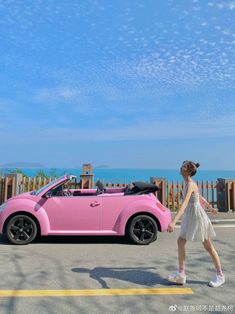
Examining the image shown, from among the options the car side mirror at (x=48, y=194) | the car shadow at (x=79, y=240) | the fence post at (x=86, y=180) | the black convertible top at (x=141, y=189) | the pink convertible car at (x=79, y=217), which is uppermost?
the fence post at (x=86, y=180)

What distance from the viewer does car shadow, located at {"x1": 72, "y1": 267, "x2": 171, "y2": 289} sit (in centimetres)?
470

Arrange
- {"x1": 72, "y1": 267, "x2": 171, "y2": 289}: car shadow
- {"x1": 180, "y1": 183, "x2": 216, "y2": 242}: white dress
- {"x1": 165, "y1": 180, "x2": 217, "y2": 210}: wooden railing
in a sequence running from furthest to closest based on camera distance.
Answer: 1. {"x1": 165, "y1": 180, "x2": 217, "y2": 210}: wooden railing
2. {"x1": 72, "y1": 267, "x2": 171, "y2": 289}: car shadow
3. {"x1": 180, "y1": 183, "x2": 216, "y2": 242}: white dress

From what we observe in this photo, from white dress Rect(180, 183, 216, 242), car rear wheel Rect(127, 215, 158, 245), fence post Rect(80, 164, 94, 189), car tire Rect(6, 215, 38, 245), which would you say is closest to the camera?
white dress Rect(180, 183, 216, 242)

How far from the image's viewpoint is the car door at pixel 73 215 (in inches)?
274

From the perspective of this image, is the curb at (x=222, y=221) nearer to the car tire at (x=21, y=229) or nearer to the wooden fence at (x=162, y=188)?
the wooden fence at (x=162, y=188)

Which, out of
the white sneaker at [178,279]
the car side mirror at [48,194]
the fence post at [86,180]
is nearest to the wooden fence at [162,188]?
the fence post at [86,180]

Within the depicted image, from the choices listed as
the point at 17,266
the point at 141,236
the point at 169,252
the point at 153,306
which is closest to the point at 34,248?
the point at 17,266

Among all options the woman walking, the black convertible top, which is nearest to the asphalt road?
the woman walking

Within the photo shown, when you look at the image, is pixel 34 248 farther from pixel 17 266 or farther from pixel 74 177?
pixel 74 177

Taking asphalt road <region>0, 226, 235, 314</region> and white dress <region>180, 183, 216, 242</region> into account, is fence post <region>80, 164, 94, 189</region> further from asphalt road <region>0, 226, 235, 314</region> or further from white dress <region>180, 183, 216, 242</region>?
white dress <region>180, 183, 216, 242</region>

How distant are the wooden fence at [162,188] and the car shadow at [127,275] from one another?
23.7 feet

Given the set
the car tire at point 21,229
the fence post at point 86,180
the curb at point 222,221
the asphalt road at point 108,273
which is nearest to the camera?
the asphalt road at point 108,273

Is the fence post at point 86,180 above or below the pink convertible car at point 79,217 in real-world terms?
above

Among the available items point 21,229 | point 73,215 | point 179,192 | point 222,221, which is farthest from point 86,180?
point 21,229
